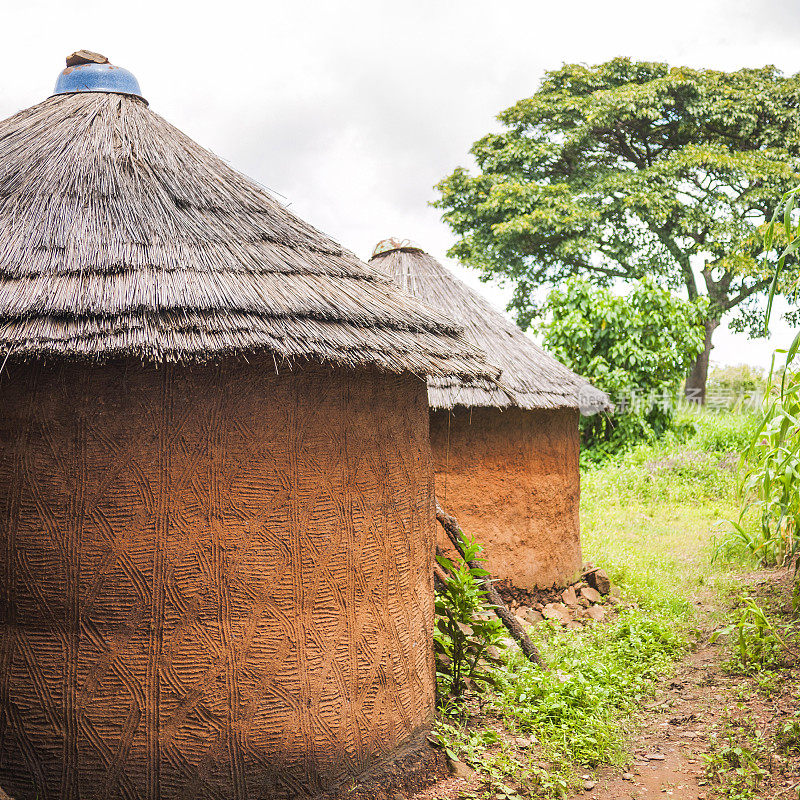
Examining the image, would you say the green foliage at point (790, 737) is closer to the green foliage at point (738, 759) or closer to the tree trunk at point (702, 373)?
the green foliage at point (738, 759)

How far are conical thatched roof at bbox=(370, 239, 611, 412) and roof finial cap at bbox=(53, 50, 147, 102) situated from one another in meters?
3.00

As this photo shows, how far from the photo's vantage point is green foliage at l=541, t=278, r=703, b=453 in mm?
13414

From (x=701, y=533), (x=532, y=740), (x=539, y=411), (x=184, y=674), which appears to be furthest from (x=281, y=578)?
(x=701, y=533)

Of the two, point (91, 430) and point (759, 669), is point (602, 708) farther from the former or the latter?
point (91, 430)

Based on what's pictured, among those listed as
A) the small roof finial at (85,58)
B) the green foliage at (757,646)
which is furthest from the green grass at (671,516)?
the small roof finial at (85,58)

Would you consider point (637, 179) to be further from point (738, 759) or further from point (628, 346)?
point (738, 759)

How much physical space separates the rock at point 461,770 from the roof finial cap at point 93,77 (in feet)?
13.4

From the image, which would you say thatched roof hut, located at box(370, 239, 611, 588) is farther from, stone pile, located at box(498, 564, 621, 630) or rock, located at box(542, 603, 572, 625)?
rock, located at box(542, 603, 572, 625)

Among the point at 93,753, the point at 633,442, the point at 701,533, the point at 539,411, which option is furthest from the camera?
the point at 633,442

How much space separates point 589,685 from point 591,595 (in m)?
2.29

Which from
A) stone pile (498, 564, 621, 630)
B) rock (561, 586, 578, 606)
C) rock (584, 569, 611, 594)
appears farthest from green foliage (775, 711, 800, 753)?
rock (584, 569, 611, 594)

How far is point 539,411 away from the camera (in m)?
6.91

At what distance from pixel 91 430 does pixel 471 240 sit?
1557cm

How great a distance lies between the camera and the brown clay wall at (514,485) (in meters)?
6.38
